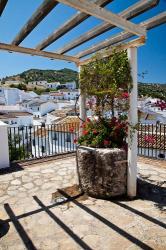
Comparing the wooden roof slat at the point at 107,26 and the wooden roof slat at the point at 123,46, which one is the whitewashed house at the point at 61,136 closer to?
the wooden roof slat at the point at 123,46

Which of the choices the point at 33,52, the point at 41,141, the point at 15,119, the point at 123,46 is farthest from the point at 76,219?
the point at 15,119

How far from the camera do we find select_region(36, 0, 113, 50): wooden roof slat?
3.02 m

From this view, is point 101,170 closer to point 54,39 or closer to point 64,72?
point 54,39

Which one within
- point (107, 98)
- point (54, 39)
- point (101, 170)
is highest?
point (54, 39)

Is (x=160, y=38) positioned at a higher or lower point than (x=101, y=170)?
higher

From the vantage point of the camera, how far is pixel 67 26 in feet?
11.6

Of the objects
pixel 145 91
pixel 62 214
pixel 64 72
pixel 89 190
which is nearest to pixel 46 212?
pixel 62 214

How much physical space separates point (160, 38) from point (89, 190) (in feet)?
11.0

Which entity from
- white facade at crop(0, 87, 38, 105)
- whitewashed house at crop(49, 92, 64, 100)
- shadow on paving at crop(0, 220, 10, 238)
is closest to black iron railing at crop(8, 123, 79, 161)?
shadow on paving at crop(0, 220, 10, 238)

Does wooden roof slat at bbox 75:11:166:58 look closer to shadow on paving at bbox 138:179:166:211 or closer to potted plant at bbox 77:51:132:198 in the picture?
potted plant at bbox 77:51:132:198

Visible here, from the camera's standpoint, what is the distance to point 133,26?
3598 millimetres

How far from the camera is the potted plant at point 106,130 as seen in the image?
4.50 metres

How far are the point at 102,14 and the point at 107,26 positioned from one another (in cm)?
76

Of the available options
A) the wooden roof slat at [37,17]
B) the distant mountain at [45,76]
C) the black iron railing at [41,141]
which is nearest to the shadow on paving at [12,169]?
the black iron railing at [41,141]
